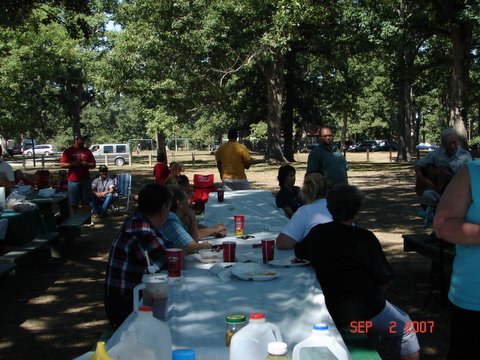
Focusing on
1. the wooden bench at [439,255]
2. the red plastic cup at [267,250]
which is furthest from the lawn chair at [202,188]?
the red plastic cup at [267,250]

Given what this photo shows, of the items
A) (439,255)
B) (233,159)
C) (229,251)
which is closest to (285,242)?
(229,251)

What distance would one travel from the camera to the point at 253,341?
2051mm

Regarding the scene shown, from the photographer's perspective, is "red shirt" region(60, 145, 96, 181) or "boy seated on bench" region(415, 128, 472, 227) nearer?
"boy seated on bench" region(415, 128, 472, 227)

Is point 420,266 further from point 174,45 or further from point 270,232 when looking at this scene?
point 174,45

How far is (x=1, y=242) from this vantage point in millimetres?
7539

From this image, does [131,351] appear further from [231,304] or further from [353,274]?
[353,274]

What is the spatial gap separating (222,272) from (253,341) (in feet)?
5.75

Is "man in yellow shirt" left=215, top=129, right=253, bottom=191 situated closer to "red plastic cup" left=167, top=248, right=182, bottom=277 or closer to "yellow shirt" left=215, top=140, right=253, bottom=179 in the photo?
"yellow shirt" left=215, top=140, right=253, bottom=179

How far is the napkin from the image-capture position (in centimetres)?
369

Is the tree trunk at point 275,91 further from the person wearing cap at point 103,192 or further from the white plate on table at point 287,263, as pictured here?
the white plate on table at point 287,263

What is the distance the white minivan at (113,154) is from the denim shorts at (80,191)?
88.1 ft

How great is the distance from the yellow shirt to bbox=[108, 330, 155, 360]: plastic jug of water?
8209 mm

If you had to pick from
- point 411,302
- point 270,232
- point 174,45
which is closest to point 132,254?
point 270,232

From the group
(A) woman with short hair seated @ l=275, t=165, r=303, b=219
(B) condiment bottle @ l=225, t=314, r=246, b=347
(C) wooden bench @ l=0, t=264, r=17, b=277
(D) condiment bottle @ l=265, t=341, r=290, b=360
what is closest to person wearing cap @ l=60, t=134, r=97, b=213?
(C) wooden bench @ l=0, t=264, r=17, b=277
